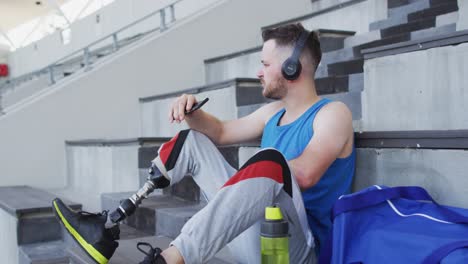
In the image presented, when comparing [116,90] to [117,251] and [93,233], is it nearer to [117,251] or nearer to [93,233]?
[117,251]

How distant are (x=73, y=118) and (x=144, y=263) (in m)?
2.54

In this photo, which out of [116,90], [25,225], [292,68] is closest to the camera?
[292,68]

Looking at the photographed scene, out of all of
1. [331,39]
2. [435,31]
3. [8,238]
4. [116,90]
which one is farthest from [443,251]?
[116,90]

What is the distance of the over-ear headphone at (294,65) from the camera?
1529 millimetres

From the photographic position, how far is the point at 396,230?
1.09 m

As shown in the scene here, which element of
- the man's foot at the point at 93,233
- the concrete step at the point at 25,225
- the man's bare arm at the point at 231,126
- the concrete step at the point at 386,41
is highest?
the concrete step at the point at 386,41

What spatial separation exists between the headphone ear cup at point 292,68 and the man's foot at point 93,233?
0.67 m

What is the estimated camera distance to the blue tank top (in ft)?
4.73

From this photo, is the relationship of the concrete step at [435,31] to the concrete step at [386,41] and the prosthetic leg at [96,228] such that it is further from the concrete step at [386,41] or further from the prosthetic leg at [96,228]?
the prosthetic leg at [96,228]

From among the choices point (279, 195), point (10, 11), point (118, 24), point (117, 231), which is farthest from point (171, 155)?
point (10, 11)

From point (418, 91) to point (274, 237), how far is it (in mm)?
813

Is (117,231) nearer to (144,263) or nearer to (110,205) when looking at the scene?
(144,263)

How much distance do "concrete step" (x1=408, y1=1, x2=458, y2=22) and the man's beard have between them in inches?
50.5

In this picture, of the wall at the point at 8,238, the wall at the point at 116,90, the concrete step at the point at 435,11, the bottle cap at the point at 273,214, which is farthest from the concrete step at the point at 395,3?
the wall at the point at 8,238
